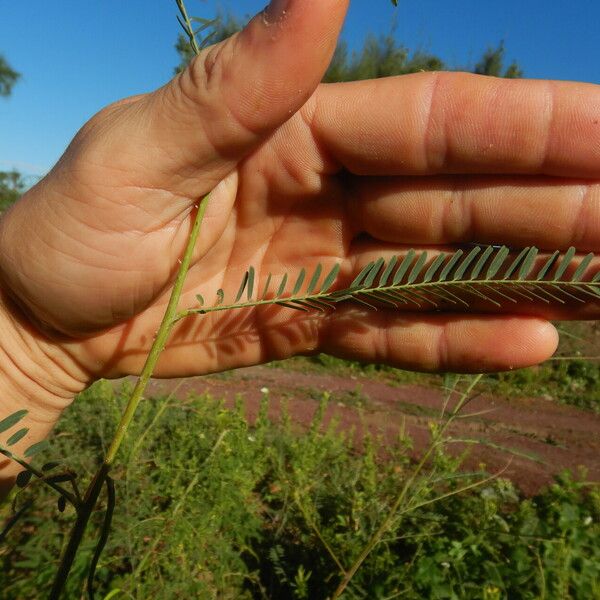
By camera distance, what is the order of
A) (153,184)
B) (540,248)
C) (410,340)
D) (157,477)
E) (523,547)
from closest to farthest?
(153,184), (540,248), (410,340), (523,547), (157,477)

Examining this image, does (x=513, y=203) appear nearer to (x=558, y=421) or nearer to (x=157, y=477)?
(x=157, y=477)

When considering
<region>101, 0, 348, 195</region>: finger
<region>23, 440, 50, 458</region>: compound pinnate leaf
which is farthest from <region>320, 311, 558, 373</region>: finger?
<region>23, 440, 50, 458</region>: compound pinnate leaf

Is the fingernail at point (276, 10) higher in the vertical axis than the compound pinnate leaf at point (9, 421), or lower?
higher

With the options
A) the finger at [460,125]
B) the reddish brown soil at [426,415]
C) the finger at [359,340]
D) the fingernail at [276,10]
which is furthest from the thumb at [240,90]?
the reddish brown soil at [426,415]

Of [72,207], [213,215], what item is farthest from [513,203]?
[72,207]

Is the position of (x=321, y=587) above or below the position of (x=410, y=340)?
below

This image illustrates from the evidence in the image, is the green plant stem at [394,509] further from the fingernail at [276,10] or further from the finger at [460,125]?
the fingernail at [276,10]

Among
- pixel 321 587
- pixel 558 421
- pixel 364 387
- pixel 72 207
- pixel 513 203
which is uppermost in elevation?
pixel 72 207
